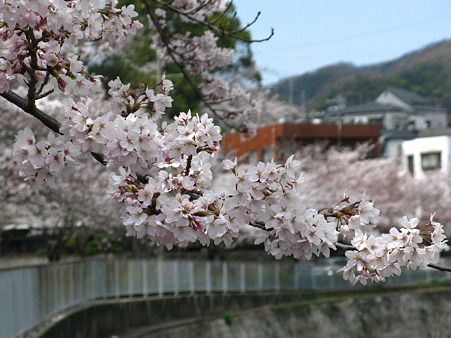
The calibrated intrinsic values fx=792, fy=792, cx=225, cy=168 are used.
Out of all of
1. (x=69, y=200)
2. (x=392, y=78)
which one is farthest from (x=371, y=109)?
(x=69, y=200)

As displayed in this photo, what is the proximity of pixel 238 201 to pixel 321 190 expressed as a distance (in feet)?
83.7

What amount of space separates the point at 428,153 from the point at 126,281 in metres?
21.8

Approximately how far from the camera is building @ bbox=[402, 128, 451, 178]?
3709 centimetres

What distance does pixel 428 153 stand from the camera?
37875 millimetres

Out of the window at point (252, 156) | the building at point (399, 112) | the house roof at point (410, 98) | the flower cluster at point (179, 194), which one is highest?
the house roof at point (410, 98)

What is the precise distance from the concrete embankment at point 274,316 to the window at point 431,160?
11880 mm

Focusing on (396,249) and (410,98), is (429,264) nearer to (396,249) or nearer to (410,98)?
(396,249)

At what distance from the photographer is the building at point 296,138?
30820 millimetres

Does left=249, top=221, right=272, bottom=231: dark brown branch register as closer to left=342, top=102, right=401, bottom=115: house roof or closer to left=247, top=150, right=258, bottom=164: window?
left=247, top=150, right=258, bottom=164: window

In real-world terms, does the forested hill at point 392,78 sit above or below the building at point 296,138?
above

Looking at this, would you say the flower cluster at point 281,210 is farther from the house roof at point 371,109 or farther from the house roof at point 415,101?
the house roof at point 415,101

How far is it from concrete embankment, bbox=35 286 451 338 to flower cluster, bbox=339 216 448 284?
11355 millimetres

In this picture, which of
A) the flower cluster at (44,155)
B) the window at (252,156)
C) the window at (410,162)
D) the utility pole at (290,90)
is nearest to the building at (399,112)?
the utility pole at (290,90)

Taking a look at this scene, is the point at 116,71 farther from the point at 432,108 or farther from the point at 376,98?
the point at 376,98
